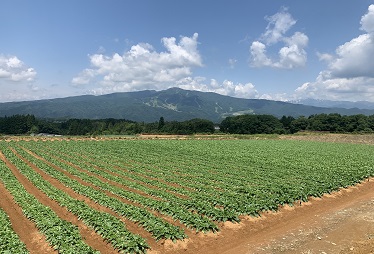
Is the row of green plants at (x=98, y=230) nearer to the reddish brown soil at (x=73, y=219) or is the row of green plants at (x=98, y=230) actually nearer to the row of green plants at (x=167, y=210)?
the reddish brown soil at (x=73, y=219)

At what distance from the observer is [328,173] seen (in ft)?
101

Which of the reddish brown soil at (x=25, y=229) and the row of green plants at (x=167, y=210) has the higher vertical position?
the row of green plants at (x=167, y=210)

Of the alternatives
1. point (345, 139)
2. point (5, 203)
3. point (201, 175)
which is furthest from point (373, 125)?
point (5, 203)

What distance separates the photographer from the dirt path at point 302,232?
14.3 m

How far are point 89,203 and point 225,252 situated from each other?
452 inches

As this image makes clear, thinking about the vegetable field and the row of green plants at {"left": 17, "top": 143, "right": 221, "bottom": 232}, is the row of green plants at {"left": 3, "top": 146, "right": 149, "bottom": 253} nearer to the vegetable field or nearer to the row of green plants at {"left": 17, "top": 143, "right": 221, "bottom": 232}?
the vegetable field

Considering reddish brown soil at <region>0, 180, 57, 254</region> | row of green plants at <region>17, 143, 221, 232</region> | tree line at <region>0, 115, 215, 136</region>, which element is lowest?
tree line at <region>0, 115, 215, 136</region>

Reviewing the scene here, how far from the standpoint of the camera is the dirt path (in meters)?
14.3

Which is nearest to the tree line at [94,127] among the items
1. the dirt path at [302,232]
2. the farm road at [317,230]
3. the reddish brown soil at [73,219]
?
the reddish brown soil at [73,219]

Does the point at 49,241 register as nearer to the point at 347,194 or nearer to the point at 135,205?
the point at 135,205

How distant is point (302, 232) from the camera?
1644 centimetres

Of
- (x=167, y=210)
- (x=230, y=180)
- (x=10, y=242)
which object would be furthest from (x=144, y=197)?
(x=230, y=180)

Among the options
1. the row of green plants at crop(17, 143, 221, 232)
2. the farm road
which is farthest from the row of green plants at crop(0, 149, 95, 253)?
the farm road

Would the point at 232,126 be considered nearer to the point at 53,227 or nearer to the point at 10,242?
the point at 53,227
